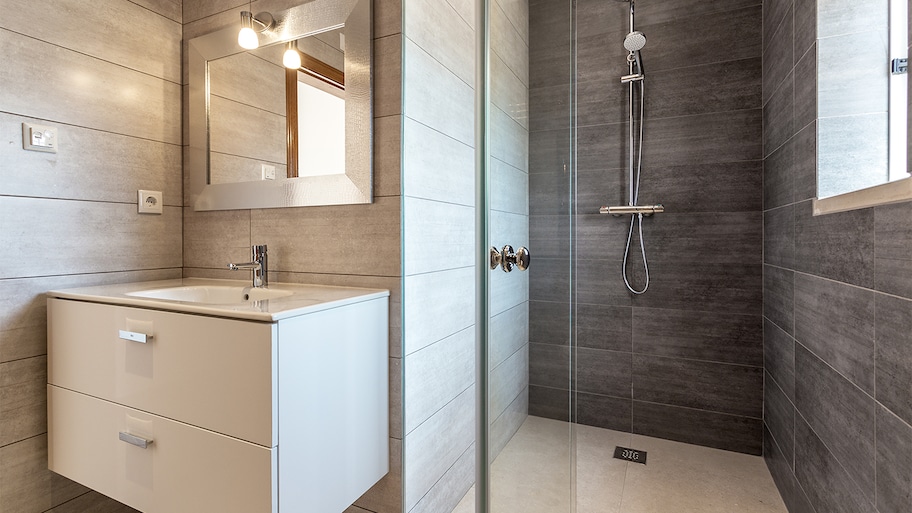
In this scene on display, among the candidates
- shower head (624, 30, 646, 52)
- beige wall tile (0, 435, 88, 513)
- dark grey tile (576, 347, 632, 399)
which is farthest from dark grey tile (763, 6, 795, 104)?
beige wall tile (0, 435, 88, 513)

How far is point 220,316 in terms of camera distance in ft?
3.52

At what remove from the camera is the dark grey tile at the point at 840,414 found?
1065 mm

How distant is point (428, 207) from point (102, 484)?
1.33 metres

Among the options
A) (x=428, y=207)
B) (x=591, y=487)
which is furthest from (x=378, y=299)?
(x=591, y=487)

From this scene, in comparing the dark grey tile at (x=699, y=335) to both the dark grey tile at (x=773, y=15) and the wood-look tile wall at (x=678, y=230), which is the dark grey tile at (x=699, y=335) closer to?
the wood-look tile wall at (x=678, y=230)

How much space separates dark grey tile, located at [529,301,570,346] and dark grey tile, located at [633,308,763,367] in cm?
153

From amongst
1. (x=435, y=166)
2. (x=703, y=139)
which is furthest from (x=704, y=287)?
(x=435, y=166)

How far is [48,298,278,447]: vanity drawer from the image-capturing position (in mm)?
1023

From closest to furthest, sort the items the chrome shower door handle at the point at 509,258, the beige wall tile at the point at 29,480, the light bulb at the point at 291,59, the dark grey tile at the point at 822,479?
the chrome shower door handle at the point at 509,258
the dark grey tile at the point at 822,479
the beige wall tile at the point at 29,480
the light bulb at the point at 291,59

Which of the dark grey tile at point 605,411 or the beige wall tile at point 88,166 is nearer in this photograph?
the beige wall tile at point 88,166

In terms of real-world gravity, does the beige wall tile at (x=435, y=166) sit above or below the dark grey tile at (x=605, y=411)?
above

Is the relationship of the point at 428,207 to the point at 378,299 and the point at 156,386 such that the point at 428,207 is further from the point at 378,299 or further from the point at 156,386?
the point at 156,386

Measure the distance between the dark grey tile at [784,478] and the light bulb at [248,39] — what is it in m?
2.60

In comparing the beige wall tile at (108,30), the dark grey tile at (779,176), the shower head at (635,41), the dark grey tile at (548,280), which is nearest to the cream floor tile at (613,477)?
the dark grey tile at (548,280)
